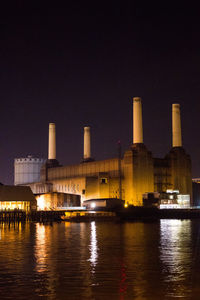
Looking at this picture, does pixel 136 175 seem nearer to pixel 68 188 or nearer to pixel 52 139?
pixel 68 188

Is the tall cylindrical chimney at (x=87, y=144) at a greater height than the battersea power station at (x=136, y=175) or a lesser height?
greater

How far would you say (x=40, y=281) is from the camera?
17828 millimetres

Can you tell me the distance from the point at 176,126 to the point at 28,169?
4791cm

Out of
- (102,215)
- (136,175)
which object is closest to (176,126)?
(136,175)

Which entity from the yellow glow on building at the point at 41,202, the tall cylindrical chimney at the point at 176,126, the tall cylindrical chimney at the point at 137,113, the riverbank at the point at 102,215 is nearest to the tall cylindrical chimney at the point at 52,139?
the yellow glow on building at the point at 41,202

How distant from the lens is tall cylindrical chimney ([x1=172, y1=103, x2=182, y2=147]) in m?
101

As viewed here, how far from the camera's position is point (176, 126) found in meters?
101

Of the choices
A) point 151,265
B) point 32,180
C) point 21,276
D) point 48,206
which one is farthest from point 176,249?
point 32,180

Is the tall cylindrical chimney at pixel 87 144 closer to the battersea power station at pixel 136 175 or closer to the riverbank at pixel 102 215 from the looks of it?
the battersea power station at pixel 136 175

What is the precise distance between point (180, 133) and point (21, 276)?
86.8 meters

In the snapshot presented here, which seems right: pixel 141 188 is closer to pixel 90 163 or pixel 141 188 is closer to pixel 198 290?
pixel 90 163

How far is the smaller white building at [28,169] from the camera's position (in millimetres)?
132125

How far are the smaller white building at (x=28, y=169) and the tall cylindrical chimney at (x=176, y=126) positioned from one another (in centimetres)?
4413

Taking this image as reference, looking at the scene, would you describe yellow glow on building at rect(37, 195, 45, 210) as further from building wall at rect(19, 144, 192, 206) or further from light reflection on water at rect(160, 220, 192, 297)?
light reflection on water at rect(160, 220, 192, 297)
